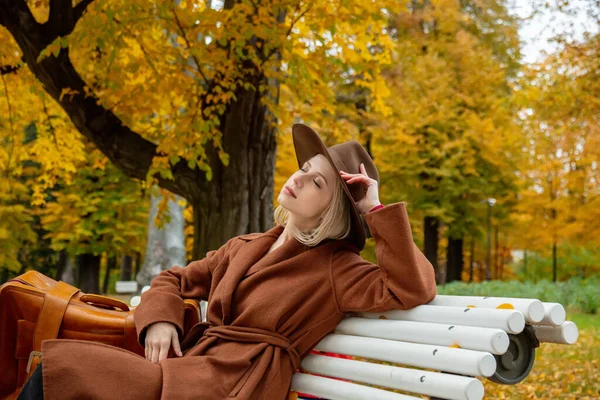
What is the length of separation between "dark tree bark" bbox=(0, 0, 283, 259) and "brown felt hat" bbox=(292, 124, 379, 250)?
120 inches

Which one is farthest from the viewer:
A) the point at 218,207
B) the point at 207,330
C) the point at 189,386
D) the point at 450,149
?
the point at 450,149

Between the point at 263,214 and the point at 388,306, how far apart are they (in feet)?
12.1

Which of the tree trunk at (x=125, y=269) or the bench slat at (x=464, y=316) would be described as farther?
the tree trunk at (x=125, y=269)

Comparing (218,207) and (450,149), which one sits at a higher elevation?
(450,149)

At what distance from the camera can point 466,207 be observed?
18.6 metres

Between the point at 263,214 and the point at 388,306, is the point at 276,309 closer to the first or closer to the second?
the point at 388,306

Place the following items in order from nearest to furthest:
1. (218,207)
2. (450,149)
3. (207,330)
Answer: (207,330)
(218,207)
(450,149)

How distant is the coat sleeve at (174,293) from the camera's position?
8.77ft

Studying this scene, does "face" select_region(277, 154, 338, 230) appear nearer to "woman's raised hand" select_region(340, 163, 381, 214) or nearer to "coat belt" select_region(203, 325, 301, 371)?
"woman's raised hand" select_region(340, 163, 381, 214)

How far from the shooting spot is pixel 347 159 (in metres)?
2.69

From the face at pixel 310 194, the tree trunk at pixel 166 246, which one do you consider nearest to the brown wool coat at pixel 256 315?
the face at pixel 310 194

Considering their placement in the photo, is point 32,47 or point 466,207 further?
point 466,207

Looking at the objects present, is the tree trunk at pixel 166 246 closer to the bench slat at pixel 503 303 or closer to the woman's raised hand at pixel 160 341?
the woman's raised hand at pixel 160 341

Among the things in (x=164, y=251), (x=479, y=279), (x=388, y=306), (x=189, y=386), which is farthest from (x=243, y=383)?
(x=479, y=279)
